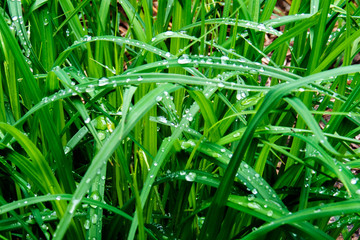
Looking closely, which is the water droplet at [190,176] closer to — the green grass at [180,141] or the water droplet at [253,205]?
the green grass at [180,141]

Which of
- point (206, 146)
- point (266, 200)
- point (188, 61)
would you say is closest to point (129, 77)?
point (188, 61)

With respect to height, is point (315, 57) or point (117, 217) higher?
point (315, 57)

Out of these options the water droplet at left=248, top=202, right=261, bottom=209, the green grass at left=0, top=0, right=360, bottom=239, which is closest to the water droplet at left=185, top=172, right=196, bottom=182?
the green grass at left=0, top=0, right=360, bottom=239

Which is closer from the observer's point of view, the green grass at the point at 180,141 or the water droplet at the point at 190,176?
the green grass at the point at 180,141

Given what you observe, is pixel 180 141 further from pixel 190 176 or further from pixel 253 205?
pixel 253 205

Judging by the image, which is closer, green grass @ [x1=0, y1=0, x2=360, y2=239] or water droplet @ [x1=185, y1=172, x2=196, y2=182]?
green grass @ [x1=0, y1=0, x2=360, y2=239]

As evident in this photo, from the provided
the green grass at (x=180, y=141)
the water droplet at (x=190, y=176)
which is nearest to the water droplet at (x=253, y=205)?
the green grass at (x=180, y=141)

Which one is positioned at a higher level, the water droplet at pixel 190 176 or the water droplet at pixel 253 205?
the water droplet at pixel 190 176

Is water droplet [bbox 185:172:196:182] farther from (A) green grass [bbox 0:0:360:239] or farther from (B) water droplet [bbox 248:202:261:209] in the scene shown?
(B) water droplet [bbox 248:202:261:209]

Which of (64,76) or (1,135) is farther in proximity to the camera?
(1,135)

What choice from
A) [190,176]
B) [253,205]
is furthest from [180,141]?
[253,205]

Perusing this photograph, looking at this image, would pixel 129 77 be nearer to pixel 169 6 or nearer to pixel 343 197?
pixel 343 197
